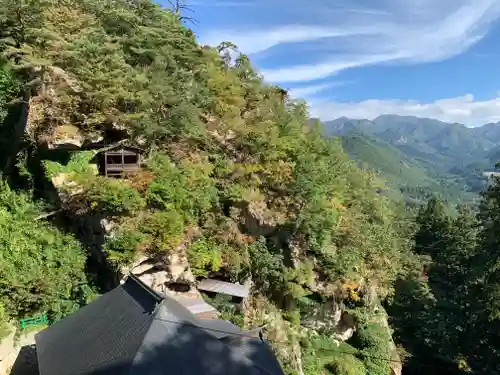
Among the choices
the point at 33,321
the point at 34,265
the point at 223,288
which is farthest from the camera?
the point at 223,288

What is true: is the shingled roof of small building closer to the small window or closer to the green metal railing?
the green metal railing

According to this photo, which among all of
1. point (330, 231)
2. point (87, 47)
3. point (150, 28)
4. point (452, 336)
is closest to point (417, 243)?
point (452, 336)

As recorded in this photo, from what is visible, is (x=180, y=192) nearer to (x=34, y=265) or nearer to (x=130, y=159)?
(x=130, y=159)

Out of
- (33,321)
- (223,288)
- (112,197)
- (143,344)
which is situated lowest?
(33,321)

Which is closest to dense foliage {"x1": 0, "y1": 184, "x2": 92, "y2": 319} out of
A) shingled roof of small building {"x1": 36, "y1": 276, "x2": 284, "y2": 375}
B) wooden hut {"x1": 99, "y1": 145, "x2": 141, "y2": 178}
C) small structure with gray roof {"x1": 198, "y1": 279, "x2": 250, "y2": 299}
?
shingled roof of small building {"x1": 36, "y1": 276, "x2": 284, "y2": 375}

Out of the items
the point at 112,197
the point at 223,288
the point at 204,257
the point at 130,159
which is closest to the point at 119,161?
the point at 130,159

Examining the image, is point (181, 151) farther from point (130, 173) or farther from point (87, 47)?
point (87, 47)
